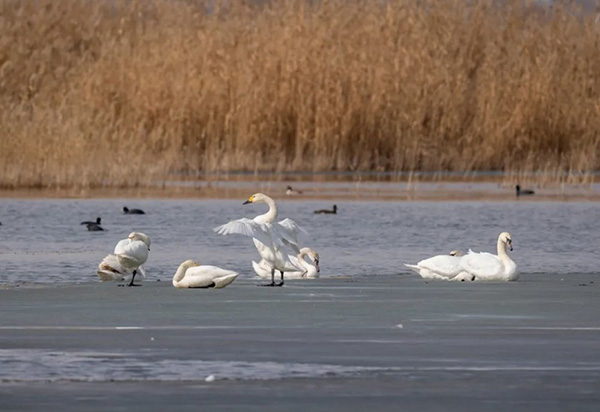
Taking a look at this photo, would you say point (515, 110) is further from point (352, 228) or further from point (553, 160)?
point (352, 228)

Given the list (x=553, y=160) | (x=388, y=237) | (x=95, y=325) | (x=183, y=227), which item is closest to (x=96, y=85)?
(x=553, y=160)

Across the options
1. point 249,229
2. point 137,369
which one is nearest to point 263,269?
point 249,229

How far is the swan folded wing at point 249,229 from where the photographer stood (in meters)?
14.1

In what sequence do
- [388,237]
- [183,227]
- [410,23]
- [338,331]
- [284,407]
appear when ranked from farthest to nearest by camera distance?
[410,23] → [183,227] → [388,237] → [338,331] → [284,407]

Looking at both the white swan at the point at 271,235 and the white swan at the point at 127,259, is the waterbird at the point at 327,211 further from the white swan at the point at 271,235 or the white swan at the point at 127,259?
the white swan at the point at 127,259

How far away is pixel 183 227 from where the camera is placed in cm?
2288

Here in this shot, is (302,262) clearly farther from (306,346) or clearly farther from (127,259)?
(306,346)

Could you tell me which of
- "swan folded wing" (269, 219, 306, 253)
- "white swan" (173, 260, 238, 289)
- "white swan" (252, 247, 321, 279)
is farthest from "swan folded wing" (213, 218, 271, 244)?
"white swan" (252, 247, 321, 279)

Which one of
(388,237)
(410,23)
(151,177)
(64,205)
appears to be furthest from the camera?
(410,23)

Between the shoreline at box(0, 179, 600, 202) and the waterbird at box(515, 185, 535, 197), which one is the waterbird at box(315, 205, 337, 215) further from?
the waterbird at box(515, 185, 535, 197)

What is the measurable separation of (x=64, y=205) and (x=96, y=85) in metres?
6.26

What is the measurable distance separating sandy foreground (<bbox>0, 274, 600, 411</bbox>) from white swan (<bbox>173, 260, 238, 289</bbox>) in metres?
0.11

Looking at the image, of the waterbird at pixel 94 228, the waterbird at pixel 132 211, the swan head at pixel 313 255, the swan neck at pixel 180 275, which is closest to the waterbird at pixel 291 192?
the waterbird at pixel 132 211

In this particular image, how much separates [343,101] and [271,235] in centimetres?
1759
